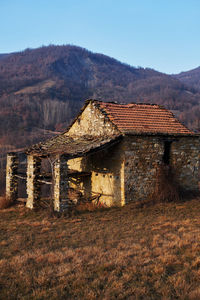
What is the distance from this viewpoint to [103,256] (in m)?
5.68

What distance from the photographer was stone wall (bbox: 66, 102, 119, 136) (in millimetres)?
11522

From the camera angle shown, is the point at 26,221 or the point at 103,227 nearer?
the point at 103,227

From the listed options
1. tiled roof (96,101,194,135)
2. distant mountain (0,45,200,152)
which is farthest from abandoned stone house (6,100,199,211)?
distant mountain (0,45,200,152)

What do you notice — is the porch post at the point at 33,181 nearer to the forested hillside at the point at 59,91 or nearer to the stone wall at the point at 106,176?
the stone wall at the point at 106,176

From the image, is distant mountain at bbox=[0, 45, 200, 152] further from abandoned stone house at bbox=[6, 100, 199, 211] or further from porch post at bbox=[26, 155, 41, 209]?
porch post at bbox=[26, 155, 41, 209]

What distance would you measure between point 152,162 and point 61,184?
395 cm

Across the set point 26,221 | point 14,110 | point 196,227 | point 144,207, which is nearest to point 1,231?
point 26,221

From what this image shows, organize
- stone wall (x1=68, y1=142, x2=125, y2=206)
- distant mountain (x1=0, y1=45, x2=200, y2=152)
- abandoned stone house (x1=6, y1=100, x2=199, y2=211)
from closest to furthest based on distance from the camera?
abandoned stone house (x1=6, y1=100, x2=199, y2=211)
stone wall (x1=68, y1=142, x2=125, y2=206)
distant mountain (x1=0, y1=45, x2=200, y2=152)

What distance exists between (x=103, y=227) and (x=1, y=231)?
3159 millimetres

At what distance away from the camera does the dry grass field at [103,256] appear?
4.23 metres

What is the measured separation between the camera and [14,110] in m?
62.5

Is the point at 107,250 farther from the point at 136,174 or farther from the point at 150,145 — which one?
the point at 150,145

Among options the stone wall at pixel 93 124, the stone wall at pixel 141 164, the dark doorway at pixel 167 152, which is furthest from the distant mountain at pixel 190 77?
the stone wall at pixel 141 164

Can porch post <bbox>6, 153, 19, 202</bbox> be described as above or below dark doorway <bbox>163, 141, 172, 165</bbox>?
below
